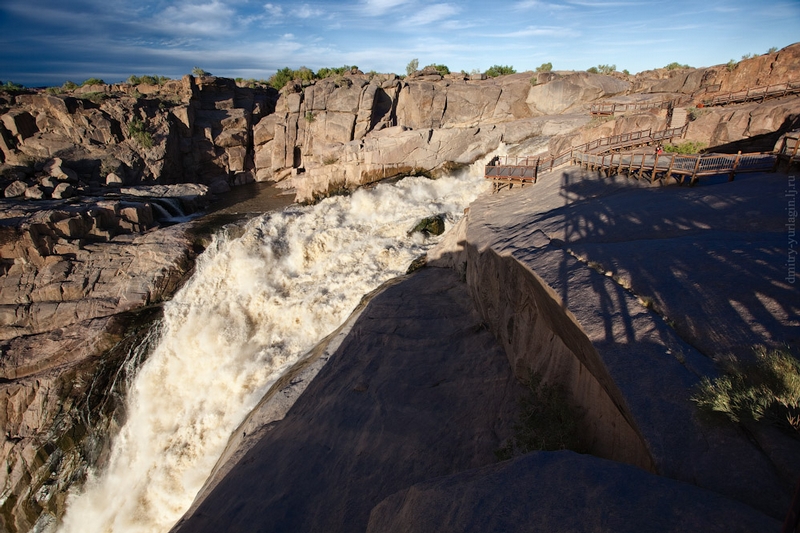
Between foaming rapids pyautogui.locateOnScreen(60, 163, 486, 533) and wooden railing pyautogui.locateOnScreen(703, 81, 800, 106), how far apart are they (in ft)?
49.6

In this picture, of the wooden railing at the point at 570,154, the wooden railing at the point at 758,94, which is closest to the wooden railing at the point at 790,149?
the wooden railing at the point at 570,154

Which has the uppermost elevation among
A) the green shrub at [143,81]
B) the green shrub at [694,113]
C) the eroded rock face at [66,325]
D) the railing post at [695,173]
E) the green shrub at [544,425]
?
the green shrub at [143,81]

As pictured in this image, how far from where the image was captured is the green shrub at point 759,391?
3498mm

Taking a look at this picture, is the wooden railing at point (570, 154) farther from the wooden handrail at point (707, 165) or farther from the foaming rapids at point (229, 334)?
the wooden handrail at point (707, 165)

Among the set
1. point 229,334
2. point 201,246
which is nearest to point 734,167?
point 229,334

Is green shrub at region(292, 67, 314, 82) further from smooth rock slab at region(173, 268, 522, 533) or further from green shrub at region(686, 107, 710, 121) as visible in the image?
smooth rock slab at region(173, 268, 522, 533)

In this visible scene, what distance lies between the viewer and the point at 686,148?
671 inches

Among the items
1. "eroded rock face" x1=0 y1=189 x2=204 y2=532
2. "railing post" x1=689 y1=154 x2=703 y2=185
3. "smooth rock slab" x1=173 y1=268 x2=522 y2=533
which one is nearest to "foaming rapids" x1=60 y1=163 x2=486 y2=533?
"eroded rock face" x1=0 y1=189 x2=204 y2=532

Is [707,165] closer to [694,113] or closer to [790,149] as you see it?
[790,149]

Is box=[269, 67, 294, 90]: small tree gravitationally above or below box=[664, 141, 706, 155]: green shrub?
above

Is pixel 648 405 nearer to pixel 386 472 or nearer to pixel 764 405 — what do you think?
pixel 764 405

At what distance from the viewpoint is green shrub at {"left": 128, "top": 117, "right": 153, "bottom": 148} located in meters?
30.6

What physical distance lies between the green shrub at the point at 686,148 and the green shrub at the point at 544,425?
15966 millimetres

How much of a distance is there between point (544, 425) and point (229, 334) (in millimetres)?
12255
